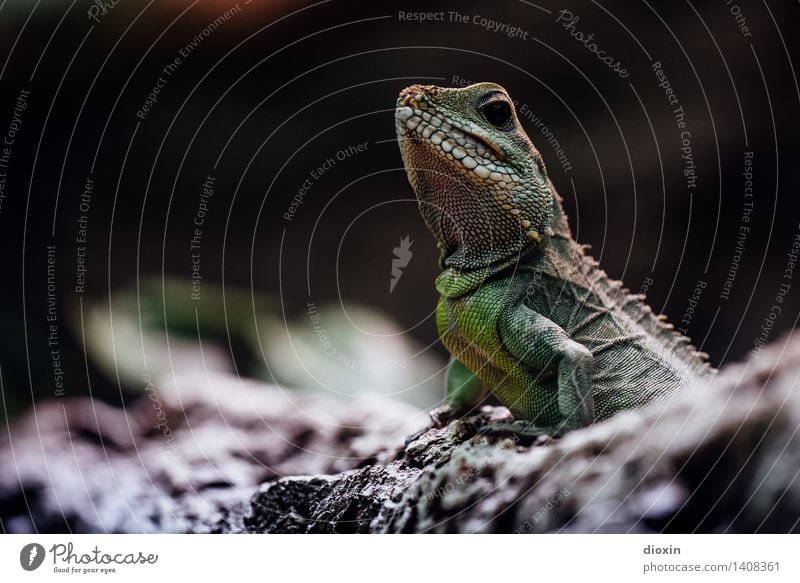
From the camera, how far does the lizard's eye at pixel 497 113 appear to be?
226cm

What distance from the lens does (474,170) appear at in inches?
87.3

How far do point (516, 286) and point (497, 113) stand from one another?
1.94 ft

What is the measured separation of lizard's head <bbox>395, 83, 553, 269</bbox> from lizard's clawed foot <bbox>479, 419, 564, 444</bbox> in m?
0.57

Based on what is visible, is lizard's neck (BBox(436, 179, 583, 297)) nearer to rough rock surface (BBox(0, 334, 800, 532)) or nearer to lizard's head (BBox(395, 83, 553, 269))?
lizard's head (BBox(395, 83, 553, 269))

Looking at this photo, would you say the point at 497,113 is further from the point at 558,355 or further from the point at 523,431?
the point at 523,431

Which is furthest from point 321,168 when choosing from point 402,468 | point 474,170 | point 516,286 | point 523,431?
point 523,431

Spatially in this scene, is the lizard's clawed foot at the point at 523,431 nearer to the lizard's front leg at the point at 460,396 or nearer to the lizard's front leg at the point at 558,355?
the lizard's front leg at the point at 558,355

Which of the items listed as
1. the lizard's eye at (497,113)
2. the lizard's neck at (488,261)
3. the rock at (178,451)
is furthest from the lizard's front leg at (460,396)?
the lizard's eye at (497,113)

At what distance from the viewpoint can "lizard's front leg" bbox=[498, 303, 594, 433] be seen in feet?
7.03

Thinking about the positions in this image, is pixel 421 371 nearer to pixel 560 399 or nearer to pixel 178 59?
pixel 560 399

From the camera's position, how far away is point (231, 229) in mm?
2947

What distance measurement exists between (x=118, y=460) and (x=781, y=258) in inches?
119

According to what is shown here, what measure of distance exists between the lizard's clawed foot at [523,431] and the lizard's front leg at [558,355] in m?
0.03
